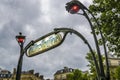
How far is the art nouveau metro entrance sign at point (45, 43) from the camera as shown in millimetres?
9250

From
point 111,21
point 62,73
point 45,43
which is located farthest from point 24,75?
A: point 45,43

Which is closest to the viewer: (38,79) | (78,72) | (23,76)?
(78,72)

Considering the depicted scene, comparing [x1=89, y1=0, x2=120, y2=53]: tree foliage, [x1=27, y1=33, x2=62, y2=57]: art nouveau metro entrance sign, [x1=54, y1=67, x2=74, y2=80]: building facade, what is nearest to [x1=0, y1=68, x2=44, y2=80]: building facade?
[x1=54, y1=67, x2=74, y2=80]: building facade

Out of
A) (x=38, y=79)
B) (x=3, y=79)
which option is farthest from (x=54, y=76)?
(x=3, y=79)

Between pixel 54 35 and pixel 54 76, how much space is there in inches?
3898

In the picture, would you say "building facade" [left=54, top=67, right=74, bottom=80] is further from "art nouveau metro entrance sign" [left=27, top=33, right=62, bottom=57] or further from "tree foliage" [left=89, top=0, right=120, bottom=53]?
"art nouveau metro entrance sign" [left=27, top=33, right=62, bottom=57]

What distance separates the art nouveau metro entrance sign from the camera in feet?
30.3

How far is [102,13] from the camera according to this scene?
790 inches

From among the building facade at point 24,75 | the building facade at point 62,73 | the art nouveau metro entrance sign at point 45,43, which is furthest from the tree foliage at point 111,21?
the building facade at point 62,73

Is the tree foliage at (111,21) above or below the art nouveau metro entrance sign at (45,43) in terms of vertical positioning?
above

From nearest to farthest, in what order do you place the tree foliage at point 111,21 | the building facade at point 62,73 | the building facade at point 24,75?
the tree foliage at point 111,21, the building facade at point 24,75, the building facade at point 62,73

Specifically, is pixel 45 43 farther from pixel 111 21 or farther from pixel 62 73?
pixel 62 73

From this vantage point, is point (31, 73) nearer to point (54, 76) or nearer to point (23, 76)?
point (23, 76)

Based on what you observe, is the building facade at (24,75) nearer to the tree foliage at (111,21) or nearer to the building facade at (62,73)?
the building facade at (62,73)
